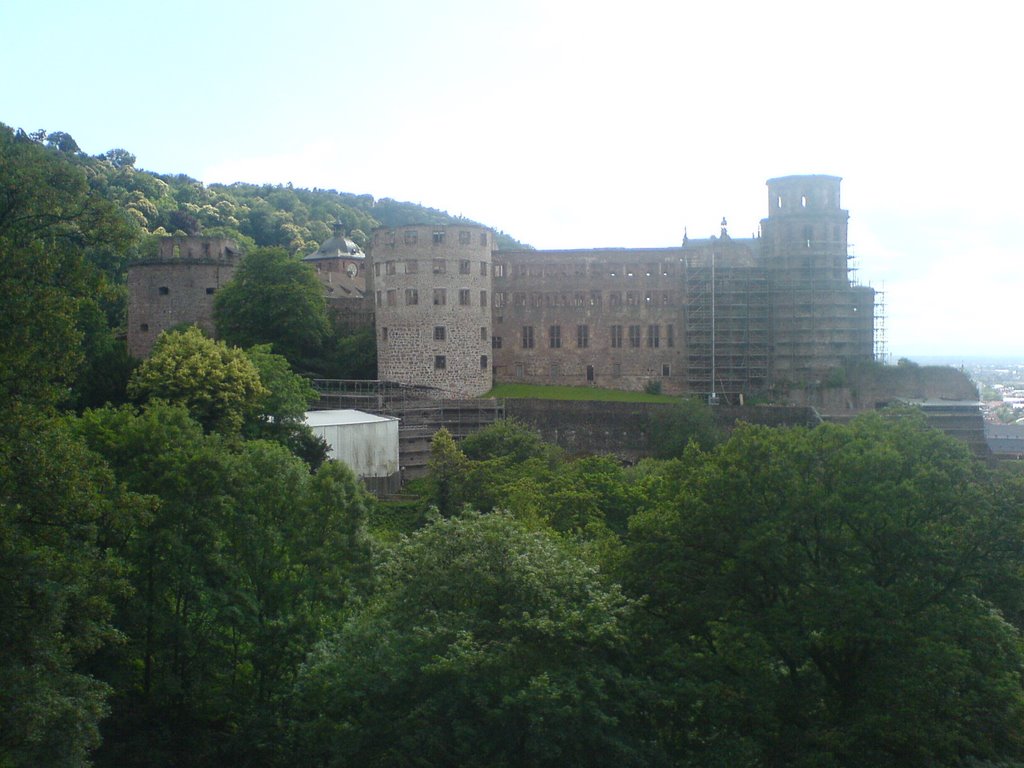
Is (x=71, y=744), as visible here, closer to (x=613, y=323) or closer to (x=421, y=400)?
(x=421, y=400)

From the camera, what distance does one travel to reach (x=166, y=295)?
5588 centimetres

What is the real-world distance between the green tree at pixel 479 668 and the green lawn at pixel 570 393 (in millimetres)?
32862

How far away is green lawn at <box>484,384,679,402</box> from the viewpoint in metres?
52.8

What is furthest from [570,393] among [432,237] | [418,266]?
[432,237]

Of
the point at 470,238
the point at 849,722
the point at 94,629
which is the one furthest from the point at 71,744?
the point at 470,238

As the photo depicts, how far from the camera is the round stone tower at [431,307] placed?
166ft

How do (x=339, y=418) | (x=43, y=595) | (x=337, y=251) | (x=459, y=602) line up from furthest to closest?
(x=337, y=251) → (x=339, y=418) → (x=459, y=602) → (x=43, y=595)

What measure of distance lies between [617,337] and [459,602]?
40.1 metres

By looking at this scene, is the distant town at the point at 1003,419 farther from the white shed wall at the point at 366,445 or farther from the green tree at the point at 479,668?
the green tree at the point at 479,668

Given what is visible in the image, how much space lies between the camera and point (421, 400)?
48.5 meters

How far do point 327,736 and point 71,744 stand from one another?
4.56 meters

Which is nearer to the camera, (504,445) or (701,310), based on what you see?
(504,445)

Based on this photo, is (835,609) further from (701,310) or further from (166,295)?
(166,295)

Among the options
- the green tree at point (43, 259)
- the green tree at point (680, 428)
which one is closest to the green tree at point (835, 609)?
the green tree at point (43, 259)
